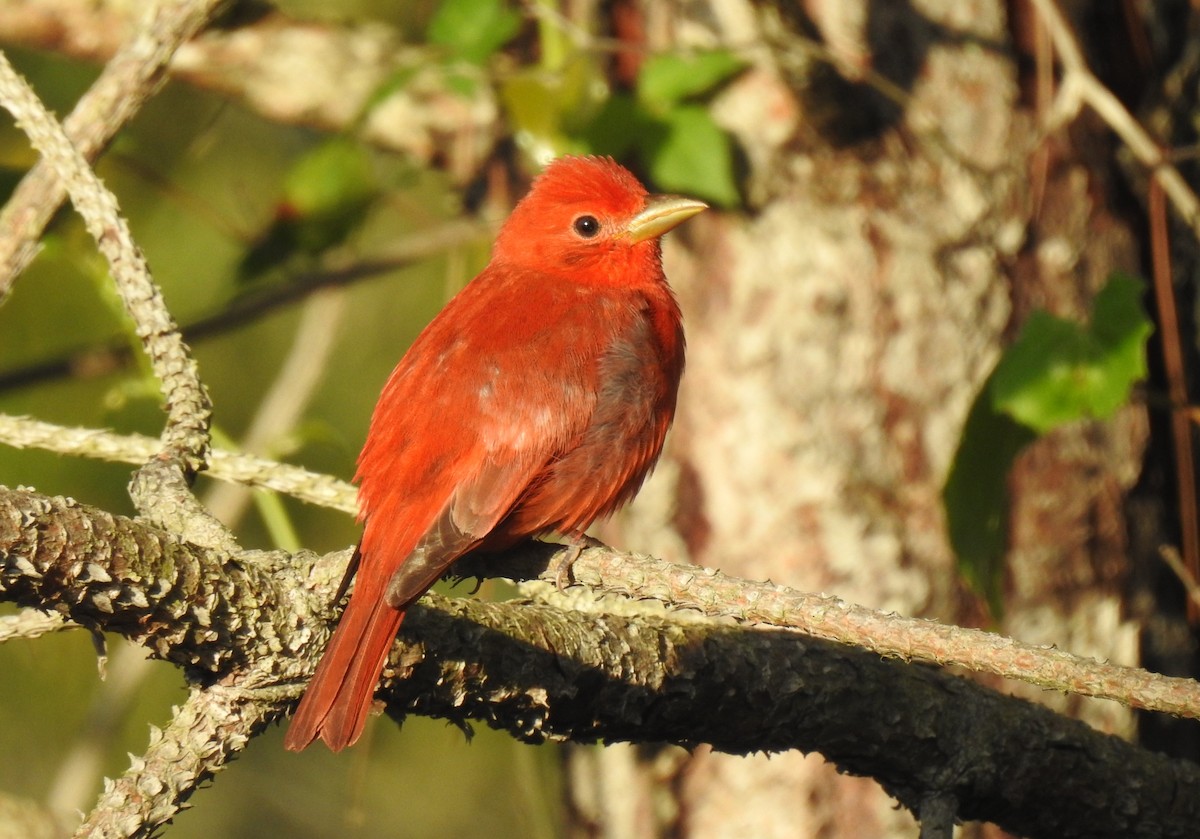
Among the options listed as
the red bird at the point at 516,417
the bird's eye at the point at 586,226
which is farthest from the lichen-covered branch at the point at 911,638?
the bird's eye at the point at 586,226

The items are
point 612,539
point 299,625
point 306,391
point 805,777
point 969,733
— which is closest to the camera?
point 299,625

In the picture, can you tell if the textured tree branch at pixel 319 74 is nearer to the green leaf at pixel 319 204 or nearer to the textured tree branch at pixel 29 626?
the green leaf at pixel 319 204

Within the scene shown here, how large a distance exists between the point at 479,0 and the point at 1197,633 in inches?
109

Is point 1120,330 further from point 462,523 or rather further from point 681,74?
point 462,523

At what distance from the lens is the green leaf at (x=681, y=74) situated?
389cm

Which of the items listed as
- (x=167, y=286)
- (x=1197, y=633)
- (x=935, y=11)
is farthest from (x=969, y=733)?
(x=167, y=286)

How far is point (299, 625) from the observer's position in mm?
2287

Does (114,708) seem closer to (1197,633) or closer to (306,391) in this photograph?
(306,391)

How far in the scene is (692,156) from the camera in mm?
3949

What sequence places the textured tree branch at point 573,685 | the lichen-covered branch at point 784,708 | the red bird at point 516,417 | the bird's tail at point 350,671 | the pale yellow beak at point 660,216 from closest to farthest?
the textured tree branch at point 573,685, the bird's tail at point 350,671, the lichen-covered branch at point 784,708, the red bird at point 516,417, the pale yellow beak at point 660,216

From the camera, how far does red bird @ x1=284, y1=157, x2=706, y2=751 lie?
112 inches

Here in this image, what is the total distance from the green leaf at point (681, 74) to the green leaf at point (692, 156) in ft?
0.21

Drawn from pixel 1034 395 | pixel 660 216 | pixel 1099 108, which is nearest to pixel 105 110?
pixel 660 216

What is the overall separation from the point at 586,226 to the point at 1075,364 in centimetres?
133
